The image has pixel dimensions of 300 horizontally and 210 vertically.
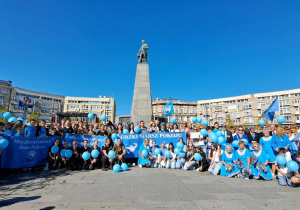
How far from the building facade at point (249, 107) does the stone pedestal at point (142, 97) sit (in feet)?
199

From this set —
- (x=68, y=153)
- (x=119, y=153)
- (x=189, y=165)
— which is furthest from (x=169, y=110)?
(x=68, y=153)

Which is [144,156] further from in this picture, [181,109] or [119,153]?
[181,109]

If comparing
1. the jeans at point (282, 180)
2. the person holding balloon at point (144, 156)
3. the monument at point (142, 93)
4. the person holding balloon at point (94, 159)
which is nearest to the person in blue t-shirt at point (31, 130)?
the person holding balloon at point (94, 159)

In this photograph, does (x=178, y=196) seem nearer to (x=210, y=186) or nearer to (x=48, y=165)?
(x=210, y=186)

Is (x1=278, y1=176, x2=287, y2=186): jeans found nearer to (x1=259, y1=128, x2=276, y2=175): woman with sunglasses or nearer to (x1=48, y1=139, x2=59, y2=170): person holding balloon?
(x1=259, y1=128, x2=276, y2=175): woman with sunglasses

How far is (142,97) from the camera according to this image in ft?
49.4

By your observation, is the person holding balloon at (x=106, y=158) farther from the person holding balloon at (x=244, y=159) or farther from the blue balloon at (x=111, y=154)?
the person holding balloon at (x=244, y=159)

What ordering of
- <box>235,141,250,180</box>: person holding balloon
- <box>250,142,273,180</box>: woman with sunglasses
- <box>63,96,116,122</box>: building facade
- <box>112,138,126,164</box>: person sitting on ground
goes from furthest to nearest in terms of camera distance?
1. <box>63,96,116,122</box>: building facade
2. <box>112,138,126,164</box>: person sitting on ground
3. <box>235,141,250,180</box>: person holding balloon
4. <box>250,142,273,180</box>: woman with sunglasses

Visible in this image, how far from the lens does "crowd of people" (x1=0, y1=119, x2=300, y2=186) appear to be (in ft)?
21.3

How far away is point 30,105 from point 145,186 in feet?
117

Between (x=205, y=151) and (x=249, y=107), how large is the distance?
74.4 metres

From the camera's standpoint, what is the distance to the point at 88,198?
13.5 ft

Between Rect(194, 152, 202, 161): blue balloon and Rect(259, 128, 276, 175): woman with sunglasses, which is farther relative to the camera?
Rect(194, 152, 202, 161): blue balloon

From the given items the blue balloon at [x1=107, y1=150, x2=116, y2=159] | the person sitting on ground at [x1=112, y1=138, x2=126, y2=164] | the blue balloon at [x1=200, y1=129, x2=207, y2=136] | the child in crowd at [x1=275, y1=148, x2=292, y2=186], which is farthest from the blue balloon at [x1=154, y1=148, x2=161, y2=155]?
the child in crowd at [x1=275, y1=148, x2=292, y2=186]
